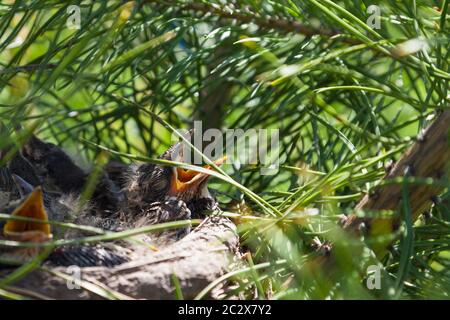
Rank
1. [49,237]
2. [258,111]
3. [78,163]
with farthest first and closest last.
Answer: [78,163] → [258,111] → [49,237]

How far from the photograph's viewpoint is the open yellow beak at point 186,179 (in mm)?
1556

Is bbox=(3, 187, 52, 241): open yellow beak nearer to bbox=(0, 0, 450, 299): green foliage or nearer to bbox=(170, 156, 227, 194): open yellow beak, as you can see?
bbox=(0, 0, 450, 299): green foliage

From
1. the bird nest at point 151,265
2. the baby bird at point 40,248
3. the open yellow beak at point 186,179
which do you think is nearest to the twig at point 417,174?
the bird nest at point 151,265

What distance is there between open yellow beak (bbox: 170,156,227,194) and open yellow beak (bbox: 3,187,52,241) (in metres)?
0.46

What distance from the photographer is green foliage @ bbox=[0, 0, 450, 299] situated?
939mm

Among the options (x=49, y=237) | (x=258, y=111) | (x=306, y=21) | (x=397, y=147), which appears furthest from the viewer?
(x=258, y=111)

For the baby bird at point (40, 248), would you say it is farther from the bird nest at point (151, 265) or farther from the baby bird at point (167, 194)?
the baby bird at point (167, 194)

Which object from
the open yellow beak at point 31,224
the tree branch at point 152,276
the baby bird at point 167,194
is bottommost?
the tree branch at point 152,276

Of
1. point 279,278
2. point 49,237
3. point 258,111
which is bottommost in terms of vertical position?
point 279,278

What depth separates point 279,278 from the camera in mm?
1077

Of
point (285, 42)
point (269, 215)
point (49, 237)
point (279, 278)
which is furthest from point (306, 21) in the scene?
point (49, 237)

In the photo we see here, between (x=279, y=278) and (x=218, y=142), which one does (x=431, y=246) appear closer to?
(x=279, y=278)

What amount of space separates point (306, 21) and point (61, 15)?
42cm

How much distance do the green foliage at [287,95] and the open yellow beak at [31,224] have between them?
12 cm
